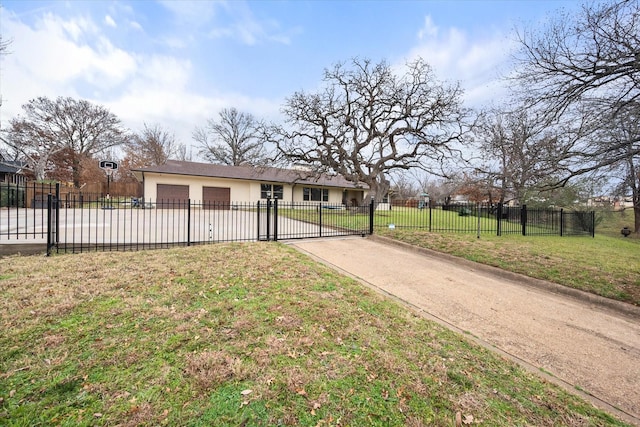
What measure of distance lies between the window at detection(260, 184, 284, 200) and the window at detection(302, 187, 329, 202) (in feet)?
8.35

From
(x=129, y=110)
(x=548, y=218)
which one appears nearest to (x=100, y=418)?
(x=548, y=218)

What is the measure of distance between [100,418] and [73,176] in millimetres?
38915

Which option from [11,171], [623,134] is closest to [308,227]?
[623,134]

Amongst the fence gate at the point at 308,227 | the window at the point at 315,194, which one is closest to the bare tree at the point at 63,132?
the window at the point at 315,194

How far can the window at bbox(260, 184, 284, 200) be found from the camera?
24469 mm

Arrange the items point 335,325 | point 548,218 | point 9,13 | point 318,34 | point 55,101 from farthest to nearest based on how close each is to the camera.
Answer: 1. point 55,101
2. point 548,218
3. point 318,34
4. point 9,13
5. point 335,325

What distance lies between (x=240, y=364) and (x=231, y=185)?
22.4 m

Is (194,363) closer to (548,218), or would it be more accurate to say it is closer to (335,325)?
(335,325)

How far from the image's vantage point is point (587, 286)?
505 centimetres

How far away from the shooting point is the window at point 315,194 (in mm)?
26797

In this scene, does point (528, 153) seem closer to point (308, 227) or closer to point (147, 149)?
point (308, 227)

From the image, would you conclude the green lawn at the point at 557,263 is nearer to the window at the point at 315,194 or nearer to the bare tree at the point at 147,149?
the window at the point at 315,194

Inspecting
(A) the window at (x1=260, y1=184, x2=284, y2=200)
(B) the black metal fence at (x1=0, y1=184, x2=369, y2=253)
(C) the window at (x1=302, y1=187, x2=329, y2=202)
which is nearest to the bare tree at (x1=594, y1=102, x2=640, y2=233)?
(B) the black metal fence at (x1=0, y1=184, x2=369, y2=253)

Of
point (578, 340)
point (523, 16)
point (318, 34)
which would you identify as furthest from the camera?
point (318, 34)
